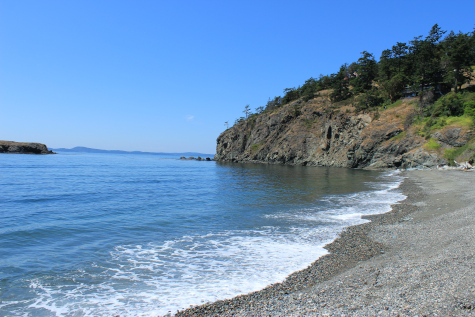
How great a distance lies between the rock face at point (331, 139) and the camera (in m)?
57.4

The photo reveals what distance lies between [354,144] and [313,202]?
56.4 meters

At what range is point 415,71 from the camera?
233 feet

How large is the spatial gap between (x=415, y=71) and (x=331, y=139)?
26995 mm

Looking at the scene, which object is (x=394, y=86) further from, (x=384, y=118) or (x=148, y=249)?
(x=148, y=249)

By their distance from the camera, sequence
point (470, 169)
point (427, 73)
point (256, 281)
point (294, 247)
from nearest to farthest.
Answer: point (256, 281)
point (294, 247)
point (470, 169)
point (427, 73)

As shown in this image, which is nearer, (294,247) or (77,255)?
(77,255)

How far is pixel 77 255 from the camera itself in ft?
36.7

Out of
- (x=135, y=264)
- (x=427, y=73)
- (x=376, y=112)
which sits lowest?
(x=135, y=264)

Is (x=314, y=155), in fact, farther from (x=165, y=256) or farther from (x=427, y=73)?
(x=165, y=256)

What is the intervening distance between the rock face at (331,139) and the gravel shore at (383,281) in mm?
45955

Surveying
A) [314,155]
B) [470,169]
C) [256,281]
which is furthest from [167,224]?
[314,155]

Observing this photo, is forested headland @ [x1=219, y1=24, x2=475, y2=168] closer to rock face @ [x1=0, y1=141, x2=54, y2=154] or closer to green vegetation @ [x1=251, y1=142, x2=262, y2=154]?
green vegetation @ [x1=251, y1=142, x2=262, y2=154]

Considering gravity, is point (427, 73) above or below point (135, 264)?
above

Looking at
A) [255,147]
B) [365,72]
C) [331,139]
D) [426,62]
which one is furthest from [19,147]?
[426,62]
